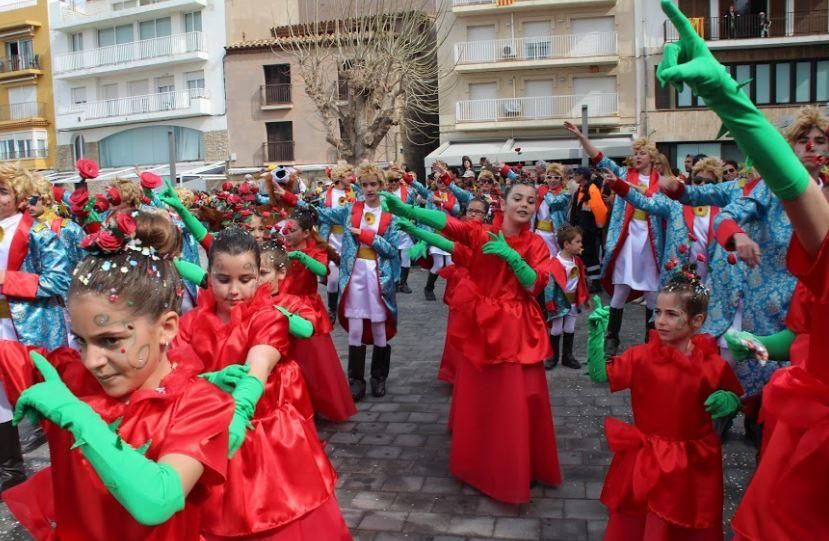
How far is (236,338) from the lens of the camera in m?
→ 3.01

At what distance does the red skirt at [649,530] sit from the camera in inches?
120

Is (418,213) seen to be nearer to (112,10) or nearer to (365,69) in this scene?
(365,69)

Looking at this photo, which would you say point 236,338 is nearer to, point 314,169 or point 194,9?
point 314,169

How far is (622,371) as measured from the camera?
3.27 metres

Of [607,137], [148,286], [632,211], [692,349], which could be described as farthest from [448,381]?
[607,137]

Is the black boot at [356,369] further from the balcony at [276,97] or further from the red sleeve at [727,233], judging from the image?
the balcony at [276,97]

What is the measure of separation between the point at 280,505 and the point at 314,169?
2824cm

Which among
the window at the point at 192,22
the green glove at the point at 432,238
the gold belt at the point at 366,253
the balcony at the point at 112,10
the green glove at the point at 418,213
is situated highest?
the balcony at the point at 112,10

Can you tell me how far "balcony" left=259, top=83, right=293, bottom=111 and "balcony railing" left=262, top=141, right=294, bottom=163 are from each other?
1547 millimetres

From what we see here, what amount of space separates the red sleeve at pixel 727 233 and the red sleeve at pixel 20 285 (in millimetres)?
4087

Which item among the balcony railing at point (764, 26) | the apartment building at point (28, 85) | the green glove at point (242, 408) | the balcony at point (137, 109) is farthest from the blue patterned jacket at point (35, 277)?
the apartment building at point (28, 85)

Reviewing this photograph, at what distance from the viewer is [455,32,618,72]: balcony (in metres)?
27.3

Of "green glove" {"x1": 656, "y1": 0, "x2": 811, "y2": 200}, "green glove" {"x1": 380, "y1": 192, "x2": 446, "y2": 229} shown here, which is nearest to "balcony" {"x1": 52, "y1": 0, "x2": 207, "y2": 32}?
Answer: "green glove" {"x1": 380, "y1": 192, "x2": 446, "y2": 229}

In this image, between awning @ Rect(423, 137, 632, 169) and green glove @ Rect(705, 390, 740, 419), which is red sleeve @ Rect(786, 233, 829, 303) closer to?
green glove @ Rect(705, 390, 740, 419)
